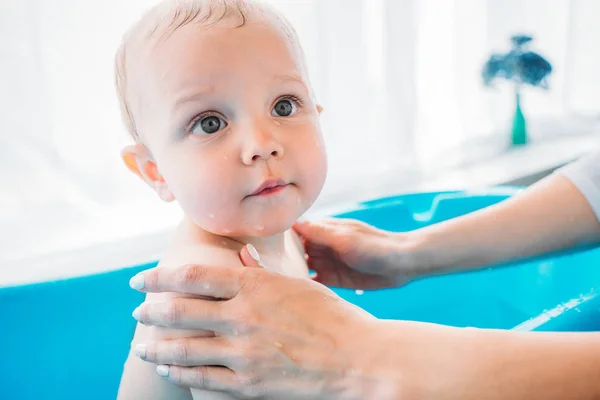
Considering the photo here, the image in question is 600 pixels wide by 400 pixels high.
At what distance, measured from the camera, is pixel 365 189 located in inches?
70.7

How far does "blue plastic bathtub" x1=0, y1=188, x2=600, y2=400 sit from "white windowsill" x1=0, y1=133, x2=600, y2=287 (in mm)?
38

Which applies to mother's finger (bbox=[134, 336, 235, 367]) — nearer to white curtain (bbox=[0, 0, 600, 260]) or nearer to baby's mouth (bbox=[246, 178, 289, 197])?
baby's mouth (bbox=[246, 178, 289, 197])

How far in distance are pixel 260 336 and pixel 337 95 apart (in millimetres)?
1119

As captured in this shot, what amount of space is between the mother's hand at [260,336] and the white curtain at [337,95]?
688mm

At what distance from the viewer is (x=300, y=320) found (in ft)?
2.11

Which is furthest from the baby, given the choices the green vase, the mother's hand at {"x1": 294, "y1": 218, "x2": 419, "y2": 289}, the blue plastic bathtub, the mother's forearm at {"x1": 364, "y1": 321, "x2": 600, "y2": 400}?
the green vase

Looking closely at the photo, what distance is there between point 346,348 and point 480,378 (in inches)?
4.9

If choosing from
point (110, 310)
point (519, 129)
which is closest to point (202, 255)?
point (110, 310)

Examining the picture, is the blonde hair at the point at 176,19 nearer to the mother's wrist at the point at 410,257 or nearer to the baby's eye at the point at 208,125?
the baby's eye at the point at 208,125

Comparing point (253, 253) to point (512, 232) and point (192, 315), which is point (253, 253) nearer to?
point (192, 315)

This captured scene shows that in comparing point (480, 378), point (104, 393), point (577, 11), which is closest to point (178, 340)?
point (480, 378)

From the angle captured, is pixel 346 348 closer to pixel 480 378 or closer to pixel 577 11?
pixel 480 378

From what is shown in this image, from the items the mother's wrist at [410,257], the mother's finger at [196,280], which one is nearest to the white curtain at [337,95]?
the mother's wrist at [410,257]

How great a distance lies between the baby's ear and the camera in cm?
79
